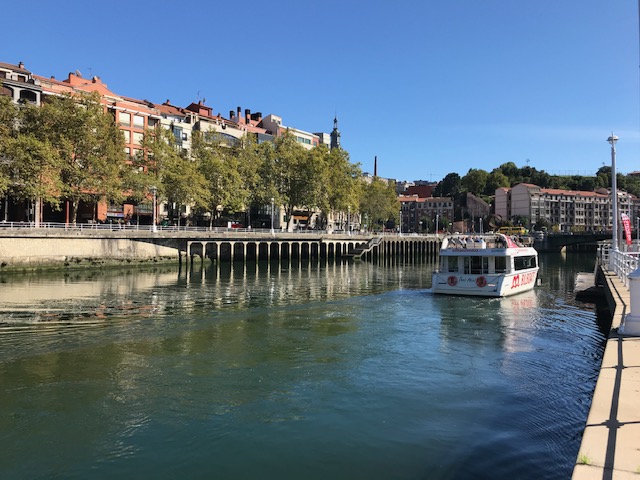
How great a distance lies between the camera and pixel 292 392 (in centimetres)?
1150

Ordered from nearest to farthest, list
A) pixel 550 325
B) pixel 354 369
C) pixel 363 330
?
pixel 354 369 < pixel 363 330 < pixel 550 325

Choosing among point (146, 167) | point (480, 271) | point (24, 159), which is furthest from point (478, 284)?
point (146, 167)

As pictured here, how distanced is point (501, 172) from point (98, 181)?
165 m

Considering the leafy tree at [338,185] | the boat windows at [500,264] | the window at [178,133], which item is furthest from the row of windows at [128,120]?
the boat windows at [500,264]

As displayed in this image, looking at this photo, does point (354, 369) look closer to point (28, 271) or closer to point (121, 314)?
point (121, 314)

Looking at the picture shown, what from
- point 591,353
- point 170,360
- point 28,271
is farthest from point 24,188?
point 591,353

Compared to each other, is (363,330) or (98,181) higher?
(98,181)

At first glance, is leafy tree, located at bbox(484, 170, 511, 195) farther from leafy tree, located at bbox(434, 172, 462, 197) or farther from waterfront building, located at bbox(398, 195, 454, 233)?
waterfront building, located at bbox(398, 195, 454, 233)

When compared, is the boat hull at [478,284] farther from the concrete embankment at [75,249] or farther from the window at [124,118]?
the window at [124,118]

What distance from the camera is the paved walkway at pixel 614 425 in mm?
5312

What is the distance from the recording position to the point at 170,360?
46.1 feet

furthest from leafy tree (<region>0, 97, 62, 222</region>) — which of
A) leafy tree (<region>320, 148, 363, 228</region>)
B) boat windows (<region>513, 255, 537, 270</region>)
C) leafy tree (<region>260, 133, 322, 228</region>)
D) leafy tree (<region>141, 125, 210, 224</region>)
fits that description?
leafy tree (<region>320, 148, 363, 228</region>)

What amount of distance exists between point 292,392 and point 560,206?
16825 centimetres

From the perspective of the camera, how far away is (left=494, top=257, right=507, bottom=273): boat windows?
2900 cm
